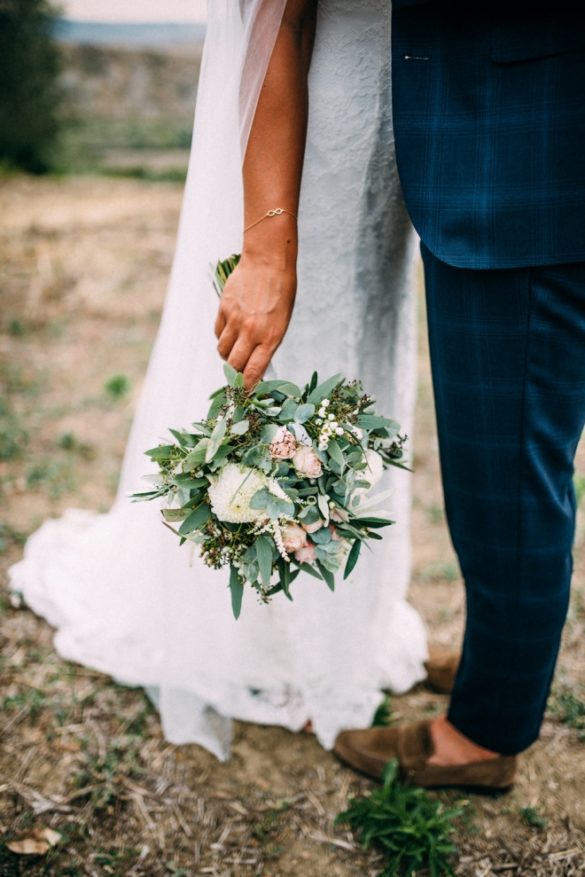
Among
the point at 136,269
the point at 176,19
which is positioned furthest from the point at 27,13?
the point at 176,19

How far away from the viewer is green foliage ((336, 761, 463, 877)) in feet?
5.14

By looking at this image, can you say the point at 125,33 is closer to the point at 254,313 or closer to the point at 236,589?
the point at 254,313

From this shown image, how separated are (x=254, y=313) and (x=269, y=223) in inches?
6.9

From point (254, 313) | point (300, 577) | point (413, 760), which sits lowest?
point (413, 760)

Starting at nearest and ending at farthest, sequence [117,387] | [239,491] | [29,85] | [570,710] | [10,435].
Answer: [239,491] < [570,710] < [10,435] < [117,387] < [29,85]

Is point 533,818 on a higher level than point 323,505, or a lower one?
lower

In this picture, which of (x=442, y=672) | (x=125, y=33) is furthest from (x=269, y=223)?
(x=125, y=33)

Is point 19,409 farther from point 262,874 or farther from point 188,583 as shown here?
point 262,874

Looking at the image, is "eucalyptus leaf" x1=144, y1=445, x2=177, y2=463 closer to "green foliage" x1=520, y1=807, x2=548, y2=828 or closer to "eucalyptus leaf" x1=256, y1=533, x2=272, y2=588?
"eucalyptus leaf" x1=256, y1=533, x2=272, y2=588

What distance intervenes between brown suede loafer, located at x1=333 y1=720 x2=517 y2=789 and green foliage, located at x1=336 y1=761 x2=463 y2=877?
0.15 ft

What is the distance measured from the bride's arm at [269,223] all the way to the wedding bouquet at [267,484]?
0.10 metres

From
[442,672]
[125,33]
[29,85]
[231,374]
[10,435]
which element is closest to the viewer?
[231,374]

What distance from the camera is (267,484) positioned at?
1087 millimetres

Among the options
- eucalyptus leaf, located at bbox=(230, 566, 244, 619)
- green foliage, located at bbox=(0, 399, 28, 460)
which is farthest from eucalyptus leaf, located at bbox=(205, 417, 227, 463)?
green foliage, located at bbox=(0, 399, 28, 460)
